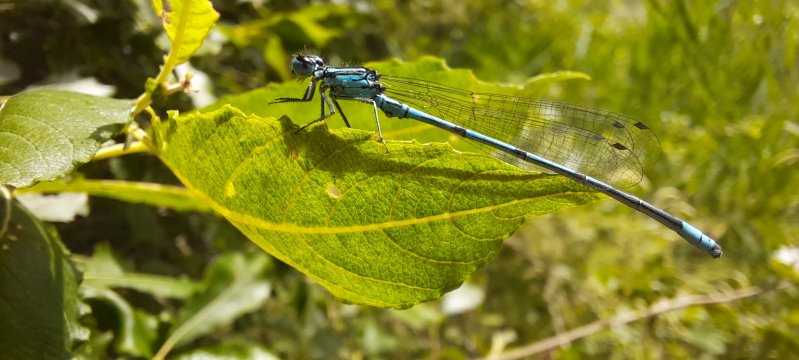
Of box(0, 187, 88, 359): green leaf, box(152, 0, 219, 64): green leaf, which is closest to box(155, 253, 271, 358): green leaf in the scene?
box(0, 187, 88, 359): green leaf

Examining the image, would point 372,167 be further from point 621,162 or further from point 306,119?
point 621,162

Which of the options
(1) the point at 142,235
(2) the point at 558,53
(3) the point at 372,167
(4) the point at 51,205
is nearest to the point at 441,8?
(2) the point at 558,53

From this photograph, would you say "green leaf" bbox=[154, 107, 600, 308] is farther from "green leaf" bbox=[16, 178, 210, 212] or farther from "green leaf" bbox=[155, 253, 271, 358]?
"green leaf" bbox=[155, 253, 271, 358]

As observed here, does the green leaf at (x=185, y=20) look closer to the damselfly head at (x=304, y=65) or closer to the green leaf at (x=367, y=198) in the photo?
the green leaf at (x=367, y=198)

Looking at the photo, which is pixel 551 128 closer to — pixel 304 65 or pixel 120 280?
pixel 304 65

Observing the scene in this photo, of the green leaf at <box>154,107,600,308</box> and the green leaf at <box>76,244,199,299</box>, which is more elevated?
the green leaf at <box>154,107,600,308</box>

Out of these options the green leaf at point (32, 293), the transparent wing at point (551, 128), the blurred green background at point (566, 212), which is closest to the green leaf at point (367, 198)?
the green leaf at point (32, 293)
